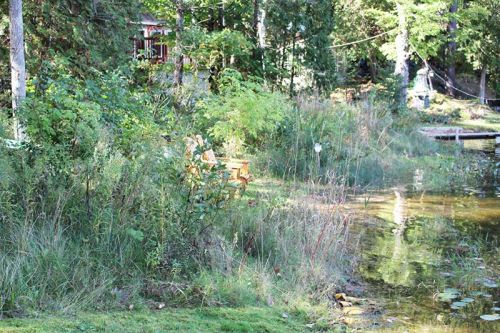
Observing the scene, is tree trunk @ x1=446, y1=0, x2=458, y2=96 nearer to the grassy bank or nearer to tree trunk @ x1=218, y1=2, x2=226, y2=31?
tree trunk @ x1=218, y1=2, x2=226, y2=31

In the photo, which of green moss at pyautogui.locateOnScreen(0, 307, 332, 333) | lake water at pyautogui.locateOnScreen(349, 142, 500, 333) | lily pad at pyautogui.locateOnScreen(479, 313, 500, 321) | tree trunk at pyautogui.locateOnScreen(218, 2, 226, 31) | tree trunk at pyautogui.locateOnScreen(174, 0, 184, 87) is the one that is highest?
tree trunk at pyautogui.locateOnScreen(218, 2, 226, 31)

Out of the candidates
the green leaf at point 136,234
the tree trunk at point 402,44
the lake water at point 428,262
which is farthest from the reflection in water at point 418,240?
the tree trunk at point 402,44

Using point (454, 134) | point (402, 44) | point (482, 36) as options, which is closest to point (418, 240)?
point (454, 134)

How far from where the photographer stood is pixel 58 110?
543cm

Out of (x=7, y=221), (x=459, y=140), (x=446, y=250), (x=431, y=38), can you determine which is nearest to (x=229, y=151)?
(x=446, y=250)

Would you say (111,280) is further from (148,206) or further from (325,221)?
(325,221)

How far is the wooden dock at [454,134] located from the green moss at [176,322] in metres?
14.1

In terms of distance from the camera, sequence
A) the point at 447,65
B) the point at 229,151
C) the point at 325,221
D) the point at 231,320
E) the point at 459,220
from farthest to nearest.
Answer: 1. the point at 447,65
2. the point at 229,151
3. the point at 459,220
4. the point at 325,221
5. the point at 231,320

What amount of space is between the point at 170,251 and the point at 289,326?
1088mm

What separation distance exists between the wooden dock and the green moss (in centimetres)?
1406

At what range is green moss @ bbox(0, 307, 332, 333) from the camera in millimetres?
3945

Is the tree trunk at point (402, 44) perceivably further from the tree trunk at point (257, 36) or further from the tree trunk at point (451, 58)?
the tree trunk at point (257, 36)

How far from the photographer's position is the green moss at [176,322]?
3.94 metres

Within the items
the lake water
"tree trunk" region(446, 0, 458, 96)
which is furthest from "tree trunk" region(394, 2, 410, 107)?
the lake water
